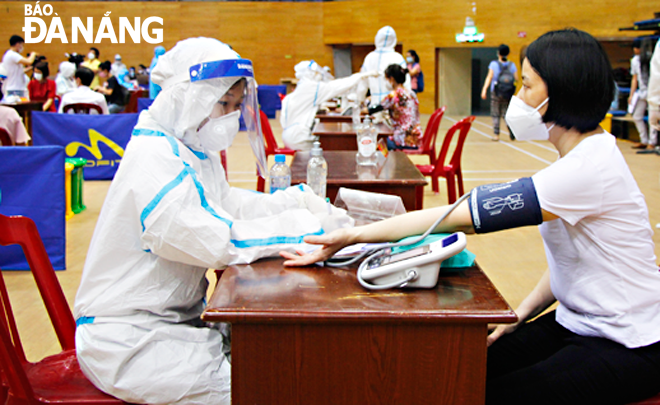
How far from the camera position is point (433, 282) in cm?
121

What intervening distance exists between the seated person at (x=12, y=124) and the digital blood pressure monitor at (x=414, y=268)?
581cm

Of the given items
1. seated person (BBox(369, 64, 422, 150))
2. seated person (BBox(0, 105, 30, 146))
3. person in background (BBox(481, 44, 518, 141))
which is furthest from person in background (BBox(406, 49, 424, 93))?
seated person (BBox(0, 105, 30, 146))

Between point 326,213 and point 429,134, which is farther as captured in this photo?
point 429,134

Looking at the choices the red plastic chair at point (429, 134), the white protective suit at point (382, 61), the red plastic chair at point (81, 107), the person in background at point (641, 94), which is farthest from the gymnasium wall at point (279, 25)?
the red plastic chair at point (429, 134)

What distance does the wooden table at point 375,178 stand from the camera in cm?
269

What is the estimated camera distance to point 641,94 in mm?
7602

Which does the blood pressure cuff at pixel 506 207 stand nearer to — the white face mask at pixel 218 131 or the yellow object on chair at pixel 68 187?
the white face mask at pixel 218 131

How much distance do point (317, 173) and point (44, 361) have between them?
143 cm

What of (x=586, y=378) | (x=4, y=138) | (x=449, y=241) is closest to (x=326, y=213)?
(x=449, y=241)

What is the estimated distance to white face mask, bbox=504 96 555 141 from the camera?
136cm

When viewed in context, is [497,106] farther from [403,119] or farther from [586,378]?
[586,378]

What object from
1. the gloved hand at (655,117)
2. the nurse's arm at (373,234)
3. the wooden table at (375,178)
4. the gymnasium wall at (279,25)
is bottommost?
the wooden table at (375,178)

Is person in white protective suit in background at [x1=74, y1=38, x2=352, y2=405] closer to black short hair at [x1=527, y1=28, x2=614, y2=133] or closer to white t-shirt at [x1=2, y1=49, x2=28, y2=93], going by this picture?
black short hair at [x1=527, y1=28, x2=614, y2=133]

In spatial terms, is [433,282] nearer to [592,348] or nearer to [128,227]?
[592,348]
